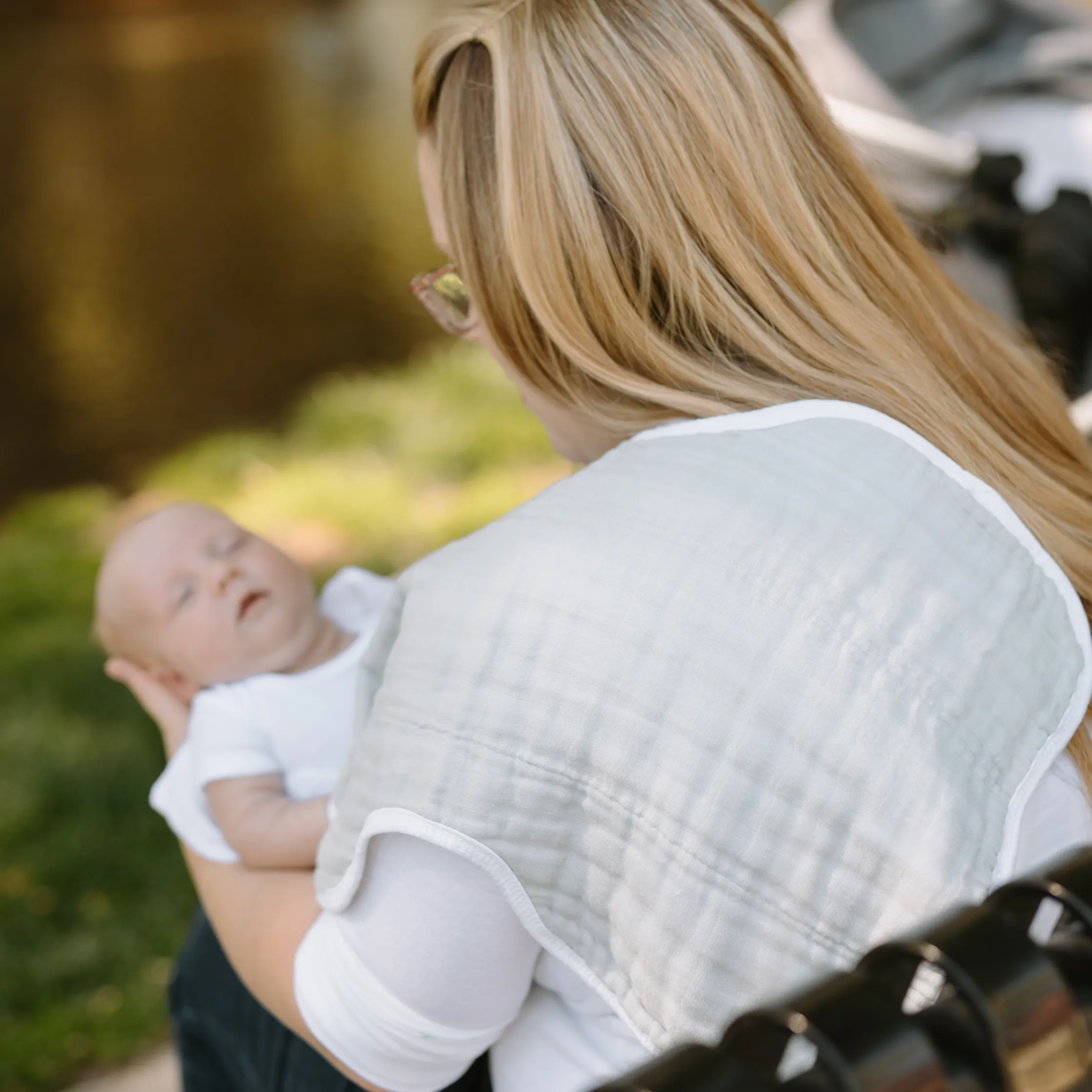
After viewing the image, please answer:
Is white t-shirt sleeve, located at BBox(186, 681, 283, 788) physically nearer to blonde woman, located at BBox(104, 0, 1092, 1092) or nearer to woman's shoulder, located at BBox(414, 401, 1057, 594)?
blonde woman, located at BBox(104, 0, 1092, 1092)

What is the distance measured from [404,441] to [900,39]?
1.92m

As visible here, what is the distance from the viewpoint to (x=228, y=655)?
A: 70.9 inches

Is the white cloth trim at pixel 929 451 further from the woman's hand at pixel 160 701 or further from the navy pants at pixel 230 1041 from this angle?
the woman's hand at pixel 160 701

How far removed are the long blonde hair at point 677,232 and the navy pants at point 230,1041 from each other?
730 millimetres

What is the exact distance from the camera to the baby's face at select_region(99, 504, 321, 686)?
70.5 inches

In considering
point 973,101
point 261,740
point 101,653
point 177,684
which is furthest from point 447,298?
point 101,653

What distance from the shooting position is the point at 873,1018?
22.0 inches

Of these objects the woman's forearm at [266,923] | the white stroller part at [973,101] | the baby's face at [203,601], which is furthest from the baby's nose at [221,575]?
the white stroller part at [973,101]

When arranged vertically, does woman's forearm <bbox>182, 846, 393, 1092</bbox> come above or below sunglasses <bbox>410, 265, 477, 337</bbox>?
below

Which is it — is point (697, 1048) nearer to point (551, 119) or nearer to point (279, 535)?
point (551, 119)

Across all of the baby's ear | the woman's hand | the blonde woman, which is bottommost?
the baby's ear

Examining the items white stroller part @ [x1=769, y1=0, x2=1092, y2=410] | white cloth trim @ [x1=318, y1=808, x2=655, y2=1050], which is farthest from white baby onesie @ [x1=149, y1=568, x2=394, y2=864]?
white stroller part @ [x1=769, y1=0, x2=1092, y2=410]

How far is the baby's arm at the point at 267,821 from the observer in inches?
56.4

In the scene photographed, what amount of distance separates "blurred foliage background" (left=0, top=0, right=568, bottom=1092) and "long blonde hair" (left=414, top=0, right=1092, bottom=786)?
1658 millimetres
